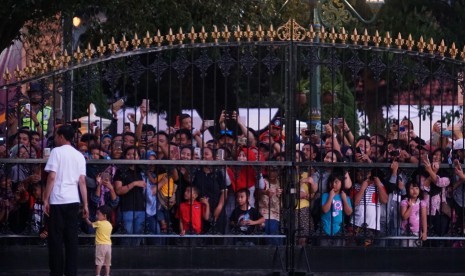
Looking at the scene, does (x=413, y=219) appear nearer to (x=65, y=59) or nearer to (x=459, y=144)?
(x=459, y=144)

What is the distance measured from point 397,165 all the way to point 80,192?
12.1 feet

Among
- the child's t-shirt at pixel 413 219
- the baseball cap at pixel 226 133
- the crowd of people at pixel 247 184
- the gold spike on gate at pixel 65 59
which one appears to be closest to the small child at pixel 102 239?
the crowd of people at pixel 247 184

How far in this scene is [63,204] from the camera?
1429 cm

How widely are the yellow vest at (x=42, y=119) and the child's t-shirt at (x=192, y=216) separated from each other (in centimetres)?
186

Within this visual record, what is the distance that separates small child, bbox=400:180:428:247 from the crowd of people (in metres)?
0.01

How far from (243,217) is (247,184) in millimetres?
387

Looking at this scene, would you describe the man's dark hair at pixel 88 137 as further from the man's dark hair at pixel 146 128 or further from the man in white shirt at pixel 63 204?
the man in white shirt at pixel 63 204

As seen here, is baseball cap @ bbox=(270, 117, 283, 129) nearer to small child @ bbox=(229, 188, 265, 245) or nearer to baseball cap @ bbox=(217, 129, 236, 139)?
baseball cap @ bbox=(217, 129, 236, 139)

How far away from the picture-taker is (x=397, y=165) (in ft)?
51.0

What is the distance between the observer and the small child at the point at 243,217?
15609 mm

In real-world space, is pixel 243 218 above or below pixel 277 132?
below

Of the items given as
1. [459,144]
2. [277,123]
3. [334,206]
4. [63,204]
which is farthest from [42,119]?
[459,144]

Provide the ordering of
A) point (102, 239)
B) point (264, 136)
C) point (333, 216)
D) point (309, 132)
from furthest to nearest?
point (264, 136)
point (333, 216)
point (309, 132)
point (102, 239)

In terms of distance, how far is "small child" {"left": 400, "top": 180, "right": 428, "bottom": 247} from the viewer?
621 inches
